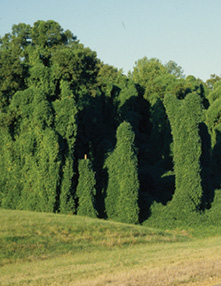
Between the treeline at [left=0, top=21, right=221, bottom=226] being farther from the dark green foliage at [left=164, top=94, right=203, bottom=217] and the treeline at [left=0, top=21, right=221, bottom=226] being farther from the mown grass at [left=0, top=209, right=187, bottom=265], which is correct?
the mown grass at [left=0, top=209, right=187, bottom=265]

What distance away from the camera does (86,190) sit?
2211 cm

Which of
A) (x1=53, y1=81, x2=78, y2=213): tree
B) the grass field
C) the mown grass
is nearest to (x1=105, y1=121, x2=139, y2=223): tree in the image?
(x1=53, y1=81, x2=78, y2=213): tree

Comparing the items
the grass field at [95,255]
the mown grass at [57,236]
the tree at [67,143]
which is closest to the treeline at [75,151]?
the tree at [67,143]

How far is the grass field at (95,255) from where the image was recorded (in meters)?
9.13

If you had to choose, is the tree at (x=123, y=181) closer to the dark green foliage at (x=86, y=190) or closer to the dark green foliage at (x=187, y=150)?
the dark green foliage at (x=86, y=190)

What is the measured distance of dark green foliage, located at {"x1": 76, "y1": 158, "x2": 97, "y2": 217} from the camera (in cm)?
2191

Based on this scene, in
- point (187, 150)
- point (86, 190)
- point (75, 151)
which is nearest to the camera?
point (86, 190)

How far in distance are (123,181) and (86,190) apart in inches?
76.6

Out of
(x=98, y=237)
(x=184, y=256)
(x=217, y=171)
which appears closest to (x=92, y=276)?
(x=184, y=256)

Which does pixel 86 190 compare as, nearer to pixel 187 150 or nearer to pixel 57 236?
pixel 187 150

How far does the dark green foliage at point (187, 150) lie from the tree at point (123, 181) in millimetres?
2210

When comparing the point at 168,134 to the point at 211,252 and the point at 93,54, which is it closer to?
the point at 93,54

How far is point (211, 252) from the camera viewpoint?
495 inches

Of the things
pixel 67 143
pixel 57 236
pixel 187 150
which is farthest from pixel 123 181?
pixel 57 236
